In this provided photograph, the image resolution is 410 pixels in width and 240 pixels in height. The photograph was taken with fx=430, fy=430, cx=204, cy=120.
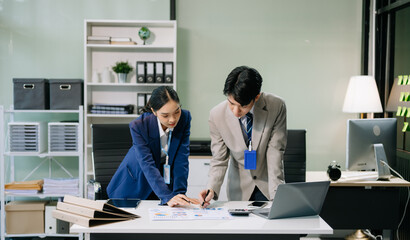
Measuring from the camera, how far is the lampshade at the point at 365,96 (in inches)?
175

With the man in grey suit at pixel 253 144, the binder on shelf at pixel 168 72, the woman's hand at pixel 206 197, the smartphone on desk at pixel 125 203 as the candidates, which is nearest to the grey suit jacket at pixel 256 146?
the man in grey suit at pixel 253 144

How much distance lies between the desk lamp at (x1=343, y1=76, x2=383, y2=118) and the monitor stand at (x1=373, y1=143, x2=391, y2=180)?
1102mm

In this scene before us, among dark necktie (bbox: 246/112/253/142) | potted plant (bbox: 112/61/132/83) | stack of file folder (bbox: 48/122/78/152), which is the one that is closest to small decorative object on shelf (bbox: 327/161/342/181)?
dark necktie (bbox: 246/112/253/142)

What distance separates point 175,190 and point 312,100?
2880 mm

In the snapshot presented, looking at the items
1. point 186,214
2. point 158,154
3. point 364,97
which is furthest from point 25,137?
point 364,97

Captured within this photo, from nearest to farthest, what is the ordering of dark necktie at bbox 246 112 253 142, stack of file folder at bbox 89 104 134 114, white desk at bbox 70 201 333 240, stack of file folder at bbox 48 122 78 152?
1. white desk at bbox 70 201 333 240
2. dark necktie at bbox 246 112 253 142
3. stack of file folder at bbox 48 122 78 152
4. stack of file folder at bbox 89 104 134 114

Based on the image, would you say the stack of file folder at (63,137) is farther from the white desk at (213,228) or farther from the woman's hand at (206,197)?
the white desk at (213,228)

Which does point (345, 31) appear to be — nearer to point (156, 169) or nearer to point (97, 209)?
point (156, 169)

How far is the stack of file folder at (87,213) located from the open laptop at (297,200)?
0.69 meters

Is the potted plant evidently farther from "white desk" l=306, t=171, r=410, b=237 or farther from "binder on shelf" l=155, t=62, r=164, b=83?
"white desk" l=306, t=171, r=410, b=237

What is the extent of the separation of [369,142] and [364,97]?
3.84 feet

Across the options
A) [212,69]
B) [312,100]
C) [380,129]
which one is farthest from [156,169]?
[312,100]

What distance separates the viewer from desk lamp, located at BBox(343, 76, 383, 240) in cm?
445

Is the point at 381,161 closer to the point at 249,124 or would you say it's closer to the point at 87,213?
the point at 249,124
